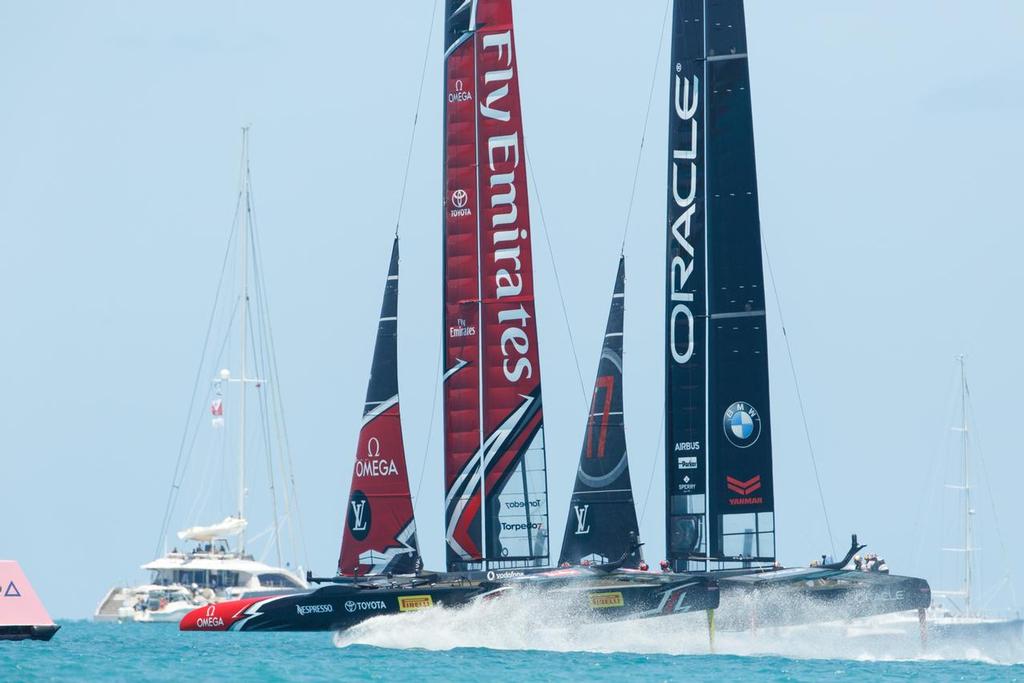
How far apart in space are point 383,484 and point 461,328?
10.8 ft

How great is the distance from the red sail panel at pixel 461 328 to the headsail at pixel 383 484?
0.99 metres

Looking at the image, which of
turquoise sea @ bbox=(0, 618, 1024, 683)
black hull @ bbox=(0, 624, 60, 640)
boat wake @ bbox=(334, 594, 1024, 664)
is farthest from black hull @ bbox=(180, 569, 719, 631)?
black hull @ bbox=(0, 624, 60, 640)

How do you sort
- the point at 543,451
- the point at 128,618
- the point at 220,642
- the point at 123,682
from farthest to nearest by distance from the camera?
1. the point at 128,618
2. the point at 220,642
3. the point at 543,451
4. the point at 123,682

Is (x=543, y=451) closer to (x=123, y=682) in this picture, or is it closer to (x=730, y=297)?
(x=730, y=297)

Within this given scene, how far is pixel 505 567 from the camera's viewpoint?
39.9 m

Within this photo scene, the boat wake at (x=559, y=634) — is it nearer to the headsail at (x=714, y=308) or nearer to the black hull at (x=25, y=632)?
the headsail at (x=714, y=308)

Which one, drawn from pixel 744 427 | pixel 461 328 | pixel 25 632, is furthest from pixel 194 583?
pixel 744 427

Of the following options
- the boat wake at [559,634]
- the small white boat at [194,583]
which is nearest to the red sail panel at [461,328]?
the boat wake at [559,634]

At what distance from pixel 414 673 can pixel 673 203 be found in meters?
10.8

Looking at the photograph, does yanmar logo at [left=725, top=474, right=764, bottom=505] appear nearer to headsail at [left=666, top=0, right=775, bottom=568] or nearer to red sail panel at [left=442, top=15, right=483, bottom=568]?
headsail at [left=666, top=0, right=775, bottom=568]

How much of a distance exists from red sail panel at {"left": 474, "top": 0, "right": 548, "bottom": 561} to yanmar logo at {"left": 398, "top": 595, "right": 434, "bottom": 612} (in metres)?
2.62

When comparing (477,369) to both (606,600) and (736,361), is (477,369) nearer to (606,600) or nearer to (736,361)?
(736,361)

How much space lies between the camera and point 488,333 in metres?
40.3

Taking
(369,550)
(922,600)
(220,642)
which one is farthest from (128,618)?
(922,600)
